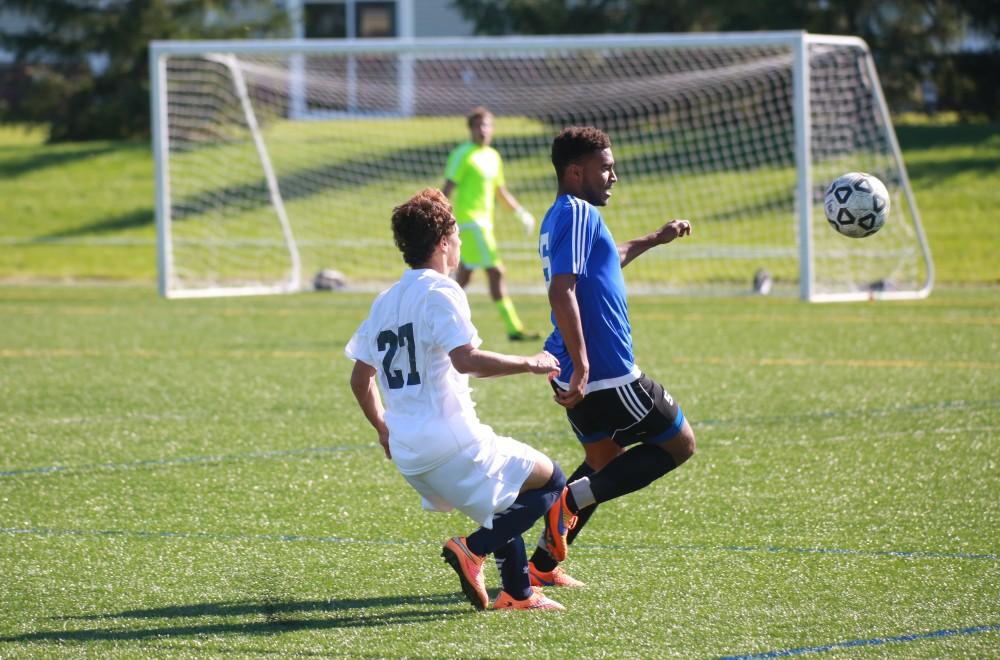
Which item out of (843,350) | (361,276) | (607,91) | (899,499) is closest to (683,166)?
(607,91)

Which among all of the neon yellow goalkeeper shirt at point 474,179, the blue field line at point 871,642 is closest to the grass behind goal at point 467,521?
the blue field line at point 871,642

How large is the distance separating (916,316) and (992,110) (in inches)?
572

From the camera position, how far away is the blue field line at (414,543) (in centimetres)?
527

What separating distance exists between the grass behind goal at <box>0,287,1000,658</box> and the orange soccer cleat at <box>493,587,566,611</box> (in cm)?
10

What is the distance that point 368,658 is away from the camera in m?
4.14

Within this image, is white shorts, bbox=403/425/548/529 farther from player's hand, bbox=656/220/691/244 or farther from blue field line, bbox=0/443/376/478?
blue field line, bbox=0/443/376/478

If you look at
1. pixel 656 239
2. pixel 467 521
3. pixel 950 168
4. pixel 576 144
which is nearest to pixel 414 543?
pixel 467 521

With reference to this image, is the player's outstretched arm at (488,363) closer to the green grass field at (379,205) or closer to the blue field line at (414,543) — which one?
the blue field line at (414,543)

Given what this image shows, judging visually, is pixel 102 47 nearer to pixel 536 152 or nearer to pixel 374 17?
pixel 374 17

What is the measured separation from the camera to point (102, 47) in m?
28.0

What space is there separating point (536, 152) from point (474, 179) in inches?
428

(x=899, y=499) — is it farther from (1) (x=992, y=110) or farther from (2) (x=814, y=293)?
(1) (x=992, y=110)

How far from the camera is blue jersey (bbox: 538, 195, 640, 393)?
485 centimetres

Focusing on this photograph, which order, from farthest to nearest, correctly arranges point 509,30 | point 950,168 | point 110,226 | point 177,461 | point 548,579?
point 509,30 < point 110,226 < point 950,168 < point 177,461 < point 548,579
